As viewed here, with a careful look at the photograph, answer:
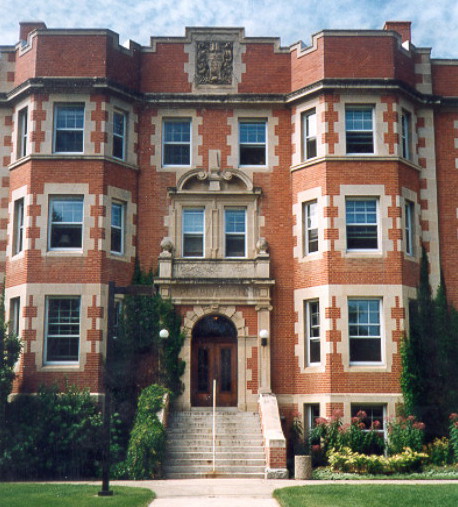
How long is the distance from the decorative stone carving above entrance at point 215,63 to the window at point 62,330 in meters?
8.65

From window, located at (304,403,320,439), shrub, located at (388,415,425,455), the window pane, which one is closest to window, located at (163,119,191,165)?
the window pane

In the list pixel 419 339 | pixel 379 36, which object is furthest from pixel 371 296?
pixel 379 36

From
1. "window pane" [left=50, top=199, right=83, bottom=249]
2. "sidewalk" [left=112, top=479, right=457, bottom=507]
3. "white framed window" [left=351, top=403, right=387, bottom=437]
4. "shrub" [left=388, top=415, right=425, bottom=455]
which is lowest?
"sidewalk" [left=112, top=479, right=457, bottom=507]

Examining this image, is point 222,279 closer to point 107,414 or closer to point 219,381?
point 219,381

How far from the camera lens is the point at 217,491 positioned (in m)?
17.6

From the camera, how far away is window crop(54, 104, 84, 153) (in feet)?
82.1

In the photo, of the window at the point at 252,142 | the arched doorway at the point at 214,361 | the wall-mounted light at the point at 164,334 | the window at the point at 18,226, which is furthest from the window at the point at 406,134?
the window at the point at 18,226

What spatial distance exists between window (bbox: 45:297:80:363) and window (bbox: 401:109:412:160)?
1158cm

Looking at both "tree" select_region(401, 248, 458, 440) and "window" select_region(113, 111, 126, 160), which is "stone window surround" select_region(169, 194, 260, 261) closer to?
"window" select_region(113, 111, 126, 160)

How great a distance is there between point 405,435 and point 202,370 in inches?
256

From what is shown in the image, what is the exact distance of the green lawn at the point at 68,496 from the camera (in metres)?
15.4

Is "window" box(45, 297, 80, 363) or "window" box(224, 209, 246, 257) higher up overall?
"window" box(224, 209, 246, 257)

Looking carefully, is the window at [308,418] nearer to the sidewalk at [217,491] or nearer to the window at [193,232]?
the sidewalk at [217,491]

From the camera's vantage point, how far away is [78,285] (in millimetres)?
24000
